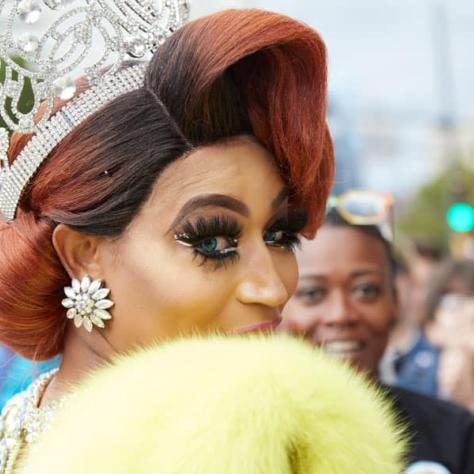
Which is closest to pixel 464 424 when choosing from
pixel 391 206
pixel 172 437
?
pixel 391 206

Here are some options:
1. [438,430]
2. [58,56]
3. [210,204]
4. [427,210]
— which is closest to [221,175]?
[210,204]

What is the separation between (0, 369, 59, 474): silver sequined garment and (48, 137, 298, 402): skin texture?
0.66 feet

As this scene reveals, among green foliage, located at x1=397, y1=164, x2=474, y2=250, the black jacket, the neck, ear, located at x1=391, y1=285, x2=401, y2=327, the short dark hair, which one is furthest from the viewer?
green foliage, located at x1=397, y1=164, x2=474, y2=250

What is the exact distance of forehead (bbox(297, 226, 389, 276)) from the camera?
11.0ft

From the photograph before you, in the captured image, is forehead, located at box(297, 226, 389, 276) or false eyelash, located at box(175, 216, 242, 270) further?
forehead, located at box(297, 226, 389, 276)

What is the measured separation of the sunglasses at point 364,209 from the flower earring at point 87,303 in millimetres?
1851

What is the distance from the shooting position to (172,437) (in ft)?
3.65

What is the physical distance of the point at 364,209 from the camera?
3.48 metres

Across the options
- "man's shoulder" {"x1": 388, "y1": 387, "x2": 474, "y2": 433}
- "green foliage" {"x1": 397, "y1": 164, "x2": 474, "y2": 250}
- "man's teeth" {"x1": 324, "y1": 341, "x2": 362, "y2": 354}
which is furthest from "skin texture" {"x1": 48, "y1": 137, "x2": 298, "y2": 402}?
"green foliage" {"x1": 397, "y1": 164, "x2": 474, "y2": 250}

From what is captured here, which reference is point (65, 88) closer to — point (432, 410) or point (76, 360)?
point (76, 360)

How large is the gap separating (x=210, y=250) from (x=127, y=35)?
48 centimetres

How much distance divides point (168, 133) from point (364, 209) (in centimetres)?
197

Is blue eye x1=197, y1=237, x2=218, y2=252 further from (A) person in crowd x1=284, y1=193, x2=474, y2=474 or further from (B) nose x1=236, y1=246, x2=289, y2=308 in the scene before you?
(A) person in crowd x1=284, y1=193, x2=474, y2=474

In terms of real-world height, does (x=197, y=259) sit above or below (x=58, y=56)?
below
